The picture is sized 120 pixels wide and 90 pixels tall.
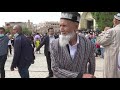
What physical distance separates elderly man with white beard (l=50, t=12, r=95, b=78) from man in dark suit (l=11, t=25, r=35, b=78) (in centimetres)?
333

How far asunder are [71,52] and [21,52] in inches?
137

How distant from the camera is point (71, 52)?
2557mm

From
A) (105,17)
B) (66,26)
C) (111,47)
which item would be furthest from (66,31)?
(105,17)

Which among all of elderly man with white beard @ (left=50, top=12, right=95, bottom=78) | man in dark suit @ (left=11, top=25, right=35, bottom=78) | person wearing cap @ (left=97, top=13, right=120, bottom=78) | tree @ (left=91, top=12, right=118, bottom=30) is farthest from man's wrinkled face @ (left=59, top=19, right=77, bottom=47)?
man in dark suit @ (left=11, top=25, right=35, bottom=78)

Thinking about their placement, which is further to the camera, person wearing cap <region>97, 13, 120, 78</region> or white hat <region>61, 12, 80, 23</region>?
person wearing cap <region>97, 13, 120, 78</region>

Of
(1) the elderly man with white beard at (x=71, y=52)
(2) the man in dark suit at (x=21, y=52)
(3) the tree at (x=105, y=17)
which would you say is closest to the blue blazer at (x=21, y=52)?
(2) the man in dark suit at (x=21, y=52)

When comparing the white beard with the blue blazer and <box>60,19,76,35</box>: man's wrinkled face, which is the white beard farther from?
the blue blazer

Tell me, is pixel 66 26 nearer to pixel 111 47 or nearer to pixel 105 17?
pixel 111 47

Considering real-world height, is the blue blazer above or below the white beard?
below

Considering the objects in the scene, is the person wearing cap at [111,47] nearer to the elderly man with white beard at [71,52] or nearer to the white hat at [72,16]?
the elderly man with white beard at [71,52]

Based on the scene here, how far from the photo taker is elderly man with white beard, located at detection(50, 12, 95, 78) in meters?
2.48
